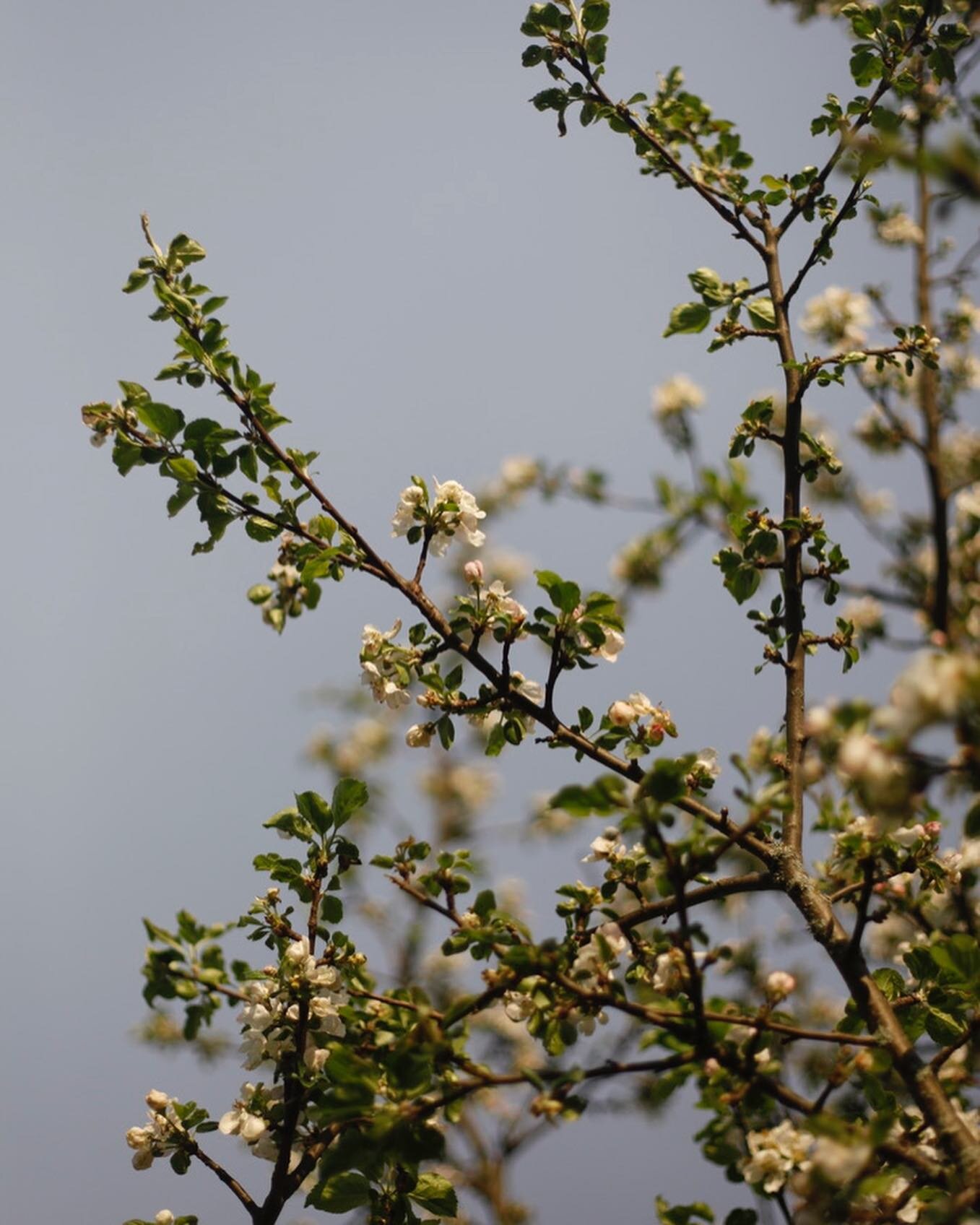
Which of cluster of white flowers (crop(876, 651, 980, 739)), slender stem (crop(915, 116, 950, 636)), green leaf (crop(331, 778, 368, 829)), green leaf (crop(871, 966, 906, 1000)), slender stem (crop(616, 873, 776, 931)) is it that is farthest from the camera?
slender stem (crop(915, 116, 950, 636))

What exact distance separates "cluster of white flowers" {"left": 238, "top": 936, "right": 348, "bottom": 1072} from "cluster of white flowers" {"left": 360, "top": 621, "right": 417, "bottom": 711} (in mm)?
496

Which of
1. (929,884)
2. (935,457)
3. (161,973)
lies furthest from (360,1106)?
(935,457)

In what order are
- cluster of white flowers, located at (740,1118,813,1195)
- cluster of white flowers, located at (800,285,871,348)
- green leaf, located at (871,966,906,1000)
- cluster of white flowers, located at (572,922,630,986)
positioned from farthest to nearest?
cluster of white flowers, located at (800,285,871,348), green leaf, located at (871,966,906,1000), cluster of white flowers, located at (572,922,630,986), cluster of white flowers, located at (740,1118,813,1195)

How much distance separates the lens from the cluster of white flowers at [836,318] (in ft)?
16.0

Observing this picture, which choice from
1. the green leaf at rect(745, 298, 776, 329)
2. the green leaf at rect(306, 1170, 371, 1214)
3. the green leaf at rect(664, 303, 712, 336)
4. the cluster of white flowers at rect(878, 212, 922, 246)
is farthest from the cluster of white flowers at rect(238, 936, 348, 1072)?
the cluster of white flowers at rect(878, 212, 922, 246)

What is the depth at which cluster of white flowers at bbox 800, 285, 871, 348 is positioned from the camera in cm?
486

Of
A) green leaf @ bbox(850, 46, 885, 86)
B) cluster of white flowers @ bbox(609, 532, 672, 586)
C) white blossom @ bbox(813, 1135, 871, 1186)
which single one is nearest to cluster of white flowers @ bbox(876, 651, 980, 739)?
white blossom @ bbox(813, 1135, 871, 1186)

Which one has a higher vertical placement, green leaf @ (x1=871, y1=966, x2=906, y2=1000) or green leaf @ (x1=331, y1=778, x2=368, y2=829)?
green leaf @ (x1=871, y1=966, x2=906, y2=1000)

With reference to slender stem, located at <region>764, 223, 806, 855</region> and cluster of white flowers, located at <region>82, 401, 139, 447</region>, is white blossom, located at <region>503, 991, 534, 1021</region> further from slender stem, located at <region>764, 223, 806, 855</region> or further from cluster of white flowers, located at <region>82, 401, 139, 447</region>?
cluster of white flowers, located at <region>82, 401, 139, 447</region>

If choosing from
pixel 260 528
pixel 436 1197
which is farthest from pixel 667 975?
pixel 260 528

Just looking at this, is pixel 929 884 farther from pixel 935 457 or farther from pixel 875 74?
pixel 935 457

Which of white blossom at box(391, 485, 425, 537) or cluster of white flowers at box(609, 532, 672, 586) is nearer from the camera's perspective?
white blossom at box(391, 485, 425, 537)

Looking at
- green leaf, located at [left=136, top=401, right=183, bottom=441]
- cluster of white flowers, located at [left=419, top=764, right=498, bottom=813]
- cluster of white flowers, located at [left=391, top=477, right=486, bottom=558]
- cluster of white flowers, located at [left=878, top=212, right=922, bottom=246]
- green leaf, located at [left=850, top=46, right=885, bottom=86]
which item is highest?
cluster of white flowers, located at [left=878, top=212, right=922, bottom=246]

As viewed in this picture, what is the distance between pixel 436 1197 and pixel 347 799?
0.74m
